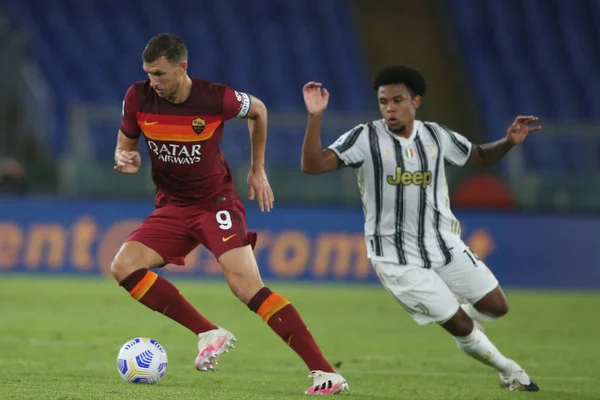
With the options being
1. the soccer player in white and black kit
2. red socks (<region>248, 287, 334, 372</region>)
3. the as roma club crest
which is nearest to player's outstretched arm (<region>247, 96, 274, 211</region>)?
the as roma club crest

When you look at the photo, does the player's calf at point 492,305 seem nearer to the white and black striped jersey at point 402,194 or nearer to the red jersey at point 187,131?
the white and black striped jersey at point 402,194

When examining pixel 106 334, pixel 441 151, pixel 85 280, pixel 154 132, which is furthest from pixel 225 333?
pixel 85 280

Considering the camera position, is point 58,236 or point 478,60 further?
point 478,60

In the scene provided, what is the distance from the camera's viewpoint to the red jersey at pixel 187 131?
6809 millimetres

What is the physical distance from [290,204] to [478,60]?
7756 millimetres

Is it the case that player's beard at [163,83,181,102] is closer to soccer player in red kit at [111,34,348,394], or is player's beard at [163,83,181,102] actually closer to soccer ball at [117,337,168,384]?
soccer player in red kit at [111,34,348,394]

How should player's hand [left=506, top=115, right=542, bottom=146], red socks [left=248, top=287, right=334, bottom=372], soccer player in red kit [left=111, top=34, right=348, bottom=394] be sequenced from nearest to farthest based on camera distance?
1. red socks [left=248, top=287, right=334, bottom=372]
2. soccer player in red kit [left=111, top=34, right=348, bottom=394]
3. player's hand [left=506, top=115, right=542, bottom=146]

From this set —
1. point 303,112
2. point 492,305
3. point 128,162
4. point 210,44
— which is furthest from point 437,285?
point 210,44

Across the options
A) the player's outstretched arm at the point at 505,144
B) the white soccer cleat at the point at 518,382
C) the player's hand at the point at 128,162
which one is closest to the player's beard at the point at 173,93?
the player's hand at the point at 128,162

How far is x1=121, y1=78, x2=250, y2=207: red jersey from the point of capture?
6.81 meters

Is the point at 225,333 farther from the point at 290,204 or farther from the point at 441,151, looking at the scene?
the point at 290,204

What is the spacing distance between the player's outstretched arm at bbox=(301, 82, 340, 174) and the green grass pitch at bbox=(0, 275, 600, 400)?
1392 millimetres

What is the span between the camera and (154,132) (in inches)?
268

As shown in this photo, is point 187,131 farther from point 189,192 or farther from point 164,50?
point 164,50
